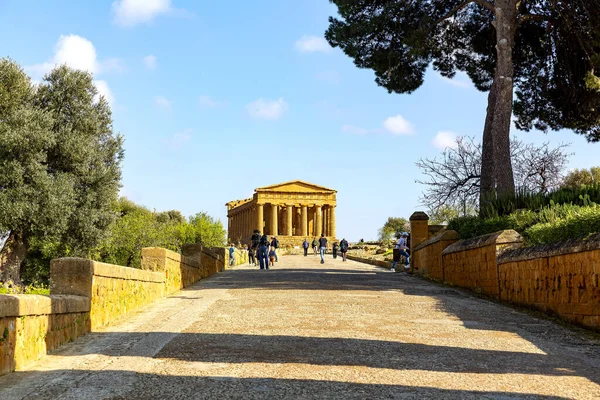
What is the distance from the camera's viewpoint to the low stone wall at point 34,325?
18.0 feet

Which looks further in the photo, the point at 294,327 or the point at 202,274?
the point at 202,274

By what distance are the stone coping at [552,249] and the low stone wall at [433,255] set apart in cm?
517

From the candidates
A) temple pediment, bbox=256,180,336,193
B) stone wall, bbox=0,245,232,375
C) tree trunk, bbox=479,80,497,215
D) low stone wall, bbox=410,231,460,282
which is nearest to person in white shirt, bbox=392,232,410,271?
low stone wall, bbox=410,231,460,282

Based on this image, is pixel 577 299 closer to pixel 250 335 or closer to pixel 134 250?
pixel 250 335

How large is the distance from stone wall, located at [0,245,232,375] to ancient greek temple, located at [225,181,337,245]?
77.2 metres

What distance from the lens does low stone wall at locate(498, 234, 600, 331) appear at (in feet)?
26.6

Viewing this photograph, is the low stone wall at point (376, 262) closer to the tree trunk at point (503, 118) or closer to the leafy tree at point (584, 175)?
the tree trunk at point (503, 118)

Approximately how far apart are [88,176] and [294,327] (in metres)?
20.6

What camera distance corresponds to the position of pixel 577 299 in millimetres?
8602

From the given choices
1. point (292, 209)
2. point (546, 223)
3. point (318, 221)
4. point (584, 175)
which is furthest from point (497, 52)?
→ point (292, 209)

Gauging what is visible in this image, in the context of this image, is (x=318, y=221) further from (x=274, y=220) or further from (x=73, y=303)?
(x=73, y=303)

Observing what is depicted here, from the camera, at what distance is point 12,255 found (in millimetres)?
24469

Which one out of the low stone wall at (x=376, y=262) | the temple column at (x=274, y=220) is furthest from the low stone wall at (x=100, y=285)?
the temple column at (x=274, y=220)

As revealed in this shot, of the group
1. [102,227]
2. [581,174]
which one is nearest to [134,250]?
[102,227]
